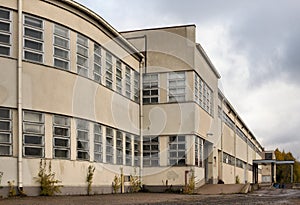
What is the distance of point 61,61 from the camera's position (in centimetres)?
2055

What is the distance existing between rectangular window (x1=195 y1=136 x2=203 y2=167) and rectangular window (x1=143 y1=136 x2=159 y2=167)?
256 centimetres

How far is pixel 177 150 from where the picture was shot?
2969 centimetres

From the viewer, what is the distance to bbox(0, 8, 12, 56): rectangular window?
58.9 feet

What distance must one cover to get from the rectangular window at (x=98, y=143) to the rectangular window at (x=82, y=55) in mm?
2703

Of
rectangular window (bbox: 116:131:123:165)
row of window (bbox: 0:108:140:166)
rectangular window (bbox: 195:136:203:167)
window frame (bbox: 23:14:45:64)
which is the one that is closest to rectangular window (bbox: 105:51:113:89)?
row of window (bbox: 0:108:140:166)

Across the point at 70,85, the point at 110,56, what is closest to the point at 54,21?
the point at 70,85

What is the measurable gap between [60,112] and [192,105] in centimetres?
1151

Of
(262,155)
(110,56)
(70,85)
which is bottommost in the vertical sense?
(262,155)

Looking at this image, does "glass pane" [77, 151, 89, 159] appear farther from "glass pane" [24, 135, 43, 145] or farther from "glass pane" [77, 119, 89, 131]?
"glass pane" [24, 135, 43, 145]

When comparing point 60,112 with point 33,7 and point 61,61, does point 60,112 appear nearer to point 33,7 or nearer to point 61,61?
point 61,61

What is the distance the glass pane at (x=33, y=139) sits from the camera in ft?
60.6

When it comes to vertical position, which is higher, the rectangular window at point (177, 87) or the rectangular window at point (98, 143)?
the rectangular window at point (177, 87)

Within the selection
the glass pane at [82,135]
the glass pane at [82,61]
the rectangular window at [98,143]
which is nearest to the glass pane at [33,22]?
the glass pane at [82,61]

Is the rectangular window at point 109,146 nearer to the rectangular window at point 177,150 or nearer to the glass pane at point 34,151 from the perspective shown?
the rectangular window at point 177,150
